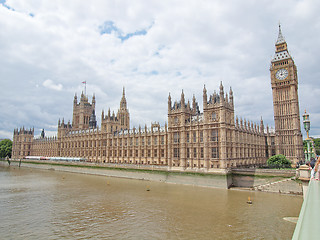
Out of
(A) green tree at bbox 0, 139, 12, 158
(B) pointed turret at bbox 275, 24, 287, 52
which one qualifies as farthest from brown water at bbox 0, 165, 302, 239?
(A) green tree at bbox 0, 139, 12, 158

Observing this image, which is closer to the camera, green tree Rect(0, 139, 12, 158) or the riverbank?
the riverbank

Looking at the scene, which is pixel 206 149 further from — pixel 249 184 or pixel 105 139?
pixel 105 139

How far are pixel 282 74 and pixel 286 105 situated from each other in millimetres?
11170

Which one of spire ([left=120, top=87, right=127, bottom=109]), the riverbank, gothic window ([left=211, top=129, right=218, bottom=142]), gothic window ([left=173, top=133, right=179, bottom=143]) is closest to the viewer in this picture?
the riverbank

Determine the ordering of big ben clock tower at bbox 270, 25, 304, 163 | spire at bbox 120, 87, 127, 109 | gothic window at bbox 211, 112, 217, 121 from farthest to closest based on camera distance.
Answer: spire at bbox 120, 87, 127, 109, big ben clock tower at bbox 270, 25, 304, 163, gothic window at bbox 211, 112, 217, 121

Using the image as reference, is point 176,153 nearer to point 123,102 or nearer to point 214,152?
point 214,152

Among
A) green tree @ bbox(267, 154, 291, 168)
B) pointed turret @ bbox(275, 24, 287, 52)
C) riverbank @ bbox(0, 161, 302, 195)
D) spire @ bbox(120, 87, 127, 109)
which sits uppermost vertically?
pointed turret @ bbox(275, 24, 287, 52)

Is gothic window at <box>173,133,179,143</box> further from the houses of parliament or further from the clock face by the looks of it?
the clock face

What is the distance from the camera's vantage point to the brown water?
26828 mm

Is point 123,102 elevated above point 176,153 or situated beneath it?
elevated above

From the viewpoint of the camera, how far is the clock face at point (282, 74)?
81.6 meters

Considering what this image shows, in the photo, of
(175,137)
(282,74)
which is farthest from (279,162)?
(282,74)

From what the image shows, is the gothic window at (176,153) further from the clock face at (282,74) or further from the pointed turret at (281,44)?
the pointed turret at (281,44)

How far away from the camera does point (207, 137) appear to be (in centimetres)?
6197
